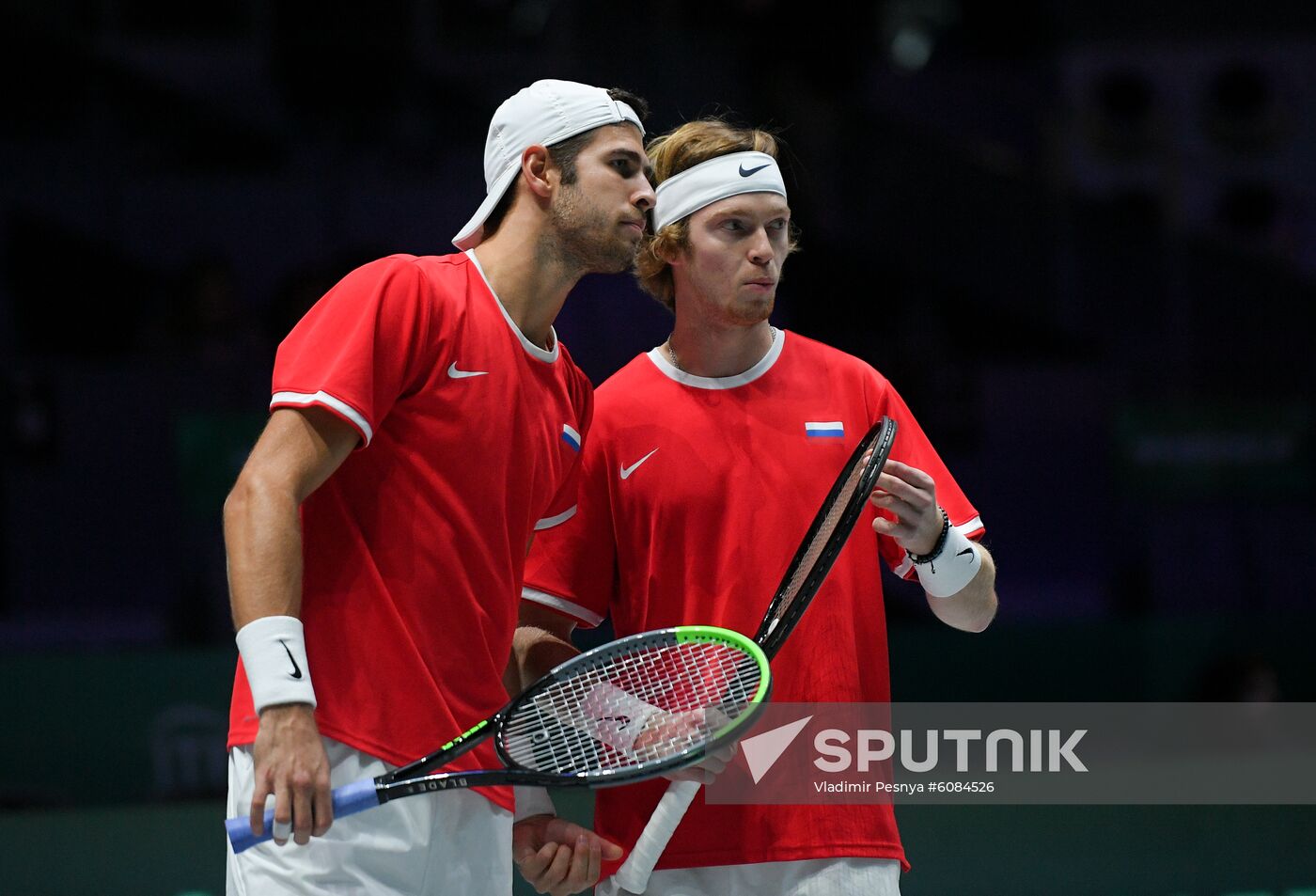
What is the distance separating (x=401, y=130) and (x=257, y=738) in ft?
24.1

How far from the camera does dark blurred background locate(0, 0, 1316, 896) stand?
7.41 metres

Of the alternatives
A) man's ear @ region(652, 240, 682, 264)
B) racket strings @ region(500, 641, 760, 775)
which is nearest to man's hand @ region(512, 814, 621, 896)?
racket strings @ region(500, 641, 760, 775)

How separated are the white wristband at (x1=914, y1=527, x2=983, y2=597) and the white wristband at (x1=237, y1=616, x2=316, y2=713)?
1401 mm

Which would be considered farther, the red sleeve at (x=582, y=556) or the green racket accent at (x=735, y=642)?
the red sleeve at (x=582, y=556)

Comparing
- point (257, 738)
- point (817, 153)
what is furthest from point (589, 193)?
point (817, 153)

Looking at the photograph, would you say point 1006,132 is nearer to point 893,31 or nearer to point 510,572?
point 893,31

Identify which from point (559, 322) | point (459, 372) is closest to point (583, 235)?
point (459, 372)

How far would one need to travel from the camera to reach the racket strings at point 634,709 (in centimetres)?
305

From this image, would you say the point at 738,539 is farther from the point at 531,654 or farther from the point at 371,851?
the point at 371,851

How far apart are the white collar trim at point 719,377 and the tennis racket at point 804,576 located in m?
0.50

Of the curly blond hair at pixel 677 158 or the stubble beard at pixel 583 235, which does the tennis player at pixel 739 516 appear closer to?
the curly blond hair at pixel 677 158

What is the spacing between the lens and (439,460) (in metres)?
3.13

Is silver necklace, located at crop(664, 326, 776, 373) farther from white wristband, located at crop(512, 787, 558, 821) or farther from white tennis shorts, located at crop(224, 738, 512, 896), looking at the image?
white tennis shorts, located at crop(224, 738, 512, 896)

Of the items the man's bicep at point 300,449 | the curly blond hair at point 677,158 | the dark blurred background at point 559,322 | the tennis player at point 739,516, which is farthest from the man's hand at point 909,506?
the dark blurred background at point 559,322
